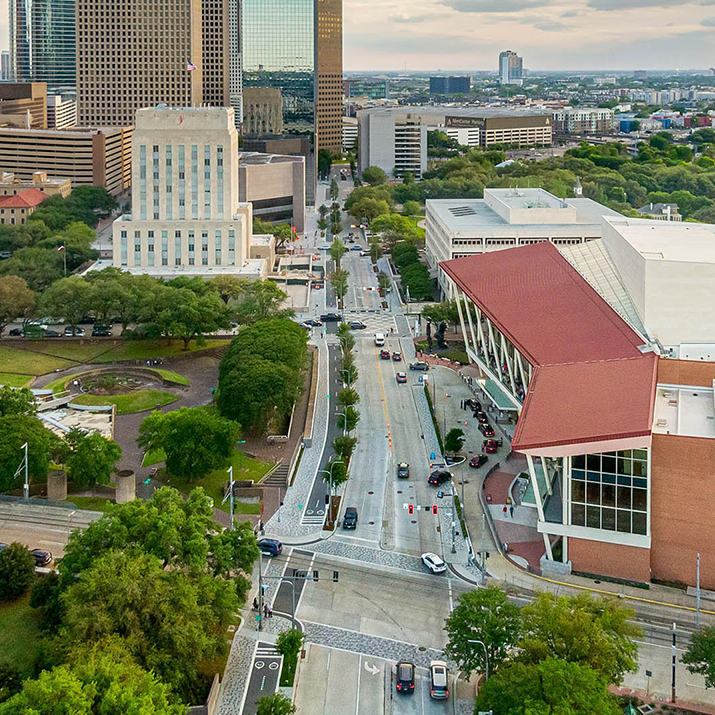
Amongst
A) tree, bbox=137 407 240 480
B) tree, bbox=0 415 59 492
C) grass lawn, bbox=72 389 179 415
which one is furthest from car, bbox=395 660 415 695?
grass lawn, bbox=72 389 179 415

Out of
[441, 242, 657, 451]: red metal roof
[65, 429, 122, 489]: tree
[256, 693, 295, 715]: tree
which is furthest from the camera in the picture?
[65, 429, 122, 489]: tree

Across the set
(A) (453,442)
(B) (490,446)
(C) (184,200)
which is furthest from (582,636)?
(C) (184,200)

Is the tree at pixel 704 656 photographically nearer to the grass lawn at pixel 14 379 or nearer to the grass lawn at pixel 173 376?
the grass lawn at pixel 173 376

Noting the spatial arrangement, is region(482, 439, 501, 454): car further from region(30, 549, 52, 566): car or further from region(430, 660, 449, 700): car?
region(30, 549, 52, 566): car

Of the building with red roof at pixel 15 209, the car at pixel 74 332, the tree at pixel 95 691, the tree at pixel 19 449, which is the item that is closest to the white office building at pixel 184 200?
the car at pixel 74 332

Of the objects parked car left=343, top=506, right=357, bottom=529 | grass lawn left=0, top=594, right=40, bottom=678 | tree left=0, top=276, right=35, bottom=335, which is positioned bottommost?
grass lawn left=0, top=594, right=40, bottom=678

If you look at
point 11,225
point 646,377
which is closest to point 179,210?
point 11,225
